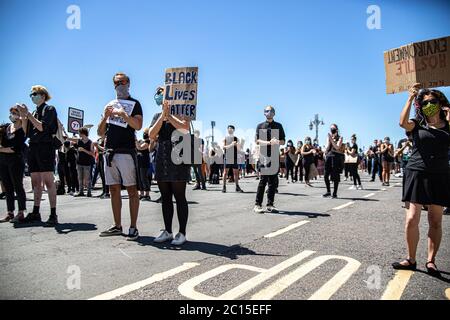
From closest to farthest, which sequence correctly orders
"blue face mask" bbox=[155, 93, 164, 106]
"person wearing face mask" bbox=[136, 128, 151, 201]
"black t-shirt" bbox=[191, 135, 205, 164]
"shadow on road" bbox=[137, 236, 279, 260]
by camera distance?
"shadow on road" bbox=[137, 236, 279, 260] → "black t-shirt" bbox=[191, 135, 205, 164] → "blue face mask" bbox=[155, 93, 164, 106] → "person wearing face mask" bbox=[136, 128, 151, 201]

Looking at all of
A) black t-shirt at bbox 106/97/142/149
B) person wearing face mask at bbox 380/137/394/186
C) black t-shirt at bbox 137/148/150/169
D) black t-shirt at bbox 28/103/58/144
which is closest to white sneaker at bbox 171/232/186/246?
black t-shirt at bbox 106/97/142/149

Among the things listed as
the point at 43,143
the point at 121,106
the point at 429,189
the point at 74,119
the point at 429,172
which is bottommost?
the point at 429,189

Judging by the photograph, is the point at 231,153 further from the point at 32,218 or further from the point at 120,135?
the point at 120,135

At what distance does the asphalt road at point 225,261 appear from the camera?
9.39 ft

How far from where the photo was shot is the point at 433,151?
11.5 ft

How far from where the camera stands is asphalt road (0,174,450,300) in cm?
286

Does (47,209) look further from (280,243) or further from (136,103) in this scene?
(280,243)

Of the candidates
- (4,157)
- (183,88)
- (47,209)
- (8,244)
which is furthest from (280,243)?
(47,209)

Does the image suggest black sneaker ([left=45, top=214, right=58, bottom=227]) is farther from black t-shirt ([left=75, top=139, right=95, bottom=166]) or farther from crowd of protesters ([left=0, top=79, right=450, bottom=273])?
black t-shirt ([left=75, top=139, right=95, bottom=166])

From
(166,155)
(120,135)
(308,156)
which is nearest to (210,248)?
(166,155)

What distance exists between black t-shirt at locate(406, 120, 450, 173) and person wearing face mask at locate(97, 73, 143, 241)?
11.8 feet

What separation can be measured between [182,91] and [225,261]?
2325mm
